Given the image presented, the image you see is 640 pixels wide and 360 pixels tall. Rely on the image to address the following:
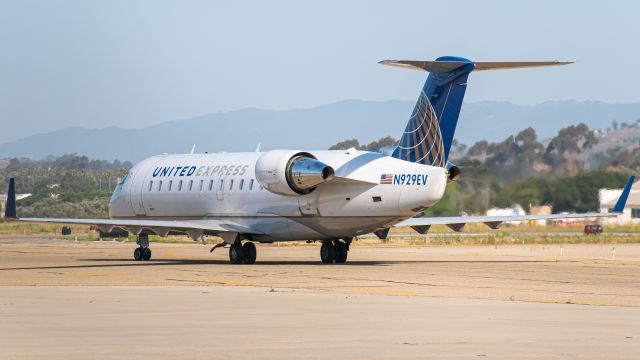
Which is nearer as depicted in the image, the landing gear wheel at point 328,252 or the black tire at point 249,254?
the black tire at point 249,254

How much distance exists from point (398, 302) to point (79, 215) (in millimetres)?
77222

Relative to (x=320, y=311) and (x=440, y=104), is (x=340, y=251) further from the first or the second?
(x=320, y=311)

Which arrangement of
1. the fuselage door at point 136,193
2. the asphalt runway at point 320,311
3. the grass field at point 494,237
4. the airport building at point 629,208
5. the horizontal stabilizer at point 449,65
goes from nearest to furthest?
the asphalt runway at point 320,311 → the horizontal stabilizer at point 449,65 → the fuselage door at point 136,193 → the grass field at point 494,237 → the airport building at point 629,208

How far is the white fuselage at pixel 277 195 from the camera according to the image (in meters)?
36.8

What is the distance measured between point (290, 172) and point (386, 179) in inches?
122

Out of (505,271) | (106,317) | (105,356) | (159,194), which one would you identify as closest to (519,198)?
(159,194)

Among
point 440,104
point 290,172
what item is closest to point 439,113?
point 440,104

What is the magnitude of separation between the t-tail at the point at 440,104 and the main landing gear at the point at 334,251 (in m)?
5.01

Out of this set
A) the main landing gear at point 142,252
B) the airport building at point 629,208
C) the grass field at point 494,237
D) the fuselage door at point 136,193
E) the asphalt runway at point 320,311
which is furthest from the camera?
the airport building at point 629,208

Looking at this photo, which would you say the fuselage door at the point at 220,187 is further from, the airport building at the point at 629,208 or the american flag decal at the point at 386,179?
the airport building at the point at 629,208

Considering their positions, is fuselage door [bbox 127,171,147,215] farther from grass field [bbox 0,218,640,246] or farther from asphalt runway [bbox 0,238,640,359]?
grass field [bbox 0,218,640,246]

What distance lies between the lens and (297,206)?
3891 cm

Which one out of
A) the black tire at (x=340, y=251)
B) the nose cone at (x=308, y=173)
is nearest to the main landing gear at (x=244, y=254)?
the black tire at (x=340, y=251)

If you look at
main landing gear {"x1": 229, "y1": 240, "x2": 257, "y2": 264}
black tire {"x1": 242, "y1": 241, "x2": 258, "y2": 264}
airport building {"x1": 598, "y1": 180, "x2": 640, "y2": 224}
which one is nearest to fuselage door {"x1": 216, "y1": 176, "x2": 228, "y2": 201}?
main landing gear {"x1": 229, "y1": 240, "x2": 257, "y2": 264}
